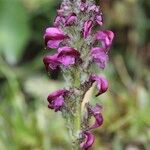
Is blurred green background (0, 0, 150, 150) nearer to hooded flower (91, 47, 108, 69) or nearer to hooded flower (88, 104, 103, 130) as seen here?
hooded flower (88, 104, 103, 130)

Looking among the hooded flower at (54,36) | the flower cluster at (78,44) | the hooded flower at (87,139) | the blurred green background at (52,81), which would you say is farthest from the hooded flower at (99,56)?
the blurred green background at (52,81)

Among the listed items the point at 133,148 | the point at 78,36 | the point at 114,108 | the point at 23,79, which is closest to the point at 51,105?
the point at 78,36

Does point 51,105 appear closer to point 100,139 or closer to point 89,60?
point 89,60

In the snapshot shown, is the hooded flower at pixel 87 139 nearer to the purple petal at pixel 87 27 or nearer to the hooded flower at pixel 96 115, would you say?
the hooded flower at pixel 96 115

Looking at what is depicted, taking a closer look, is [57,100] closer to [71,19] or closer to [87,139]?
[87,139]

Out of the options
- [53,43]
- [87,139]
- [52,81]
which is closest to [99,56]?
[53,43]
